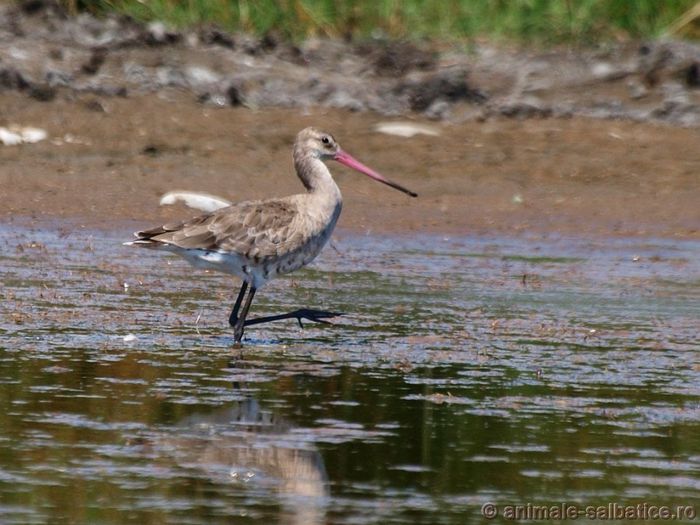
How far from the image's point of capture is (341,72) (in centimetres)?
1769

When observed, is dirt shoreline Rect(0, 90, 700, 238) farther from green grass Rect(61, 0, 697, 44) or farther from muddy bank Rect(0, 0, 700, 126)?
green grass Rect(61, 0, 697, 44)

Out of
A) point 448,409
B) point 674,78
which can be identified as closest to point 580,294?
point 448,409

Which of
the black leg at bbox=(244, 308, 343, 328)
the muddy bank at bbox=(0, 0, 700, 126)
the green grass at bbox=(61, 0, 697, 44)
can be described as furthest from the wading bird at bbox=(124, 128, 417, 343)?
the green grass at bbox=(61, 0, 697, 44)

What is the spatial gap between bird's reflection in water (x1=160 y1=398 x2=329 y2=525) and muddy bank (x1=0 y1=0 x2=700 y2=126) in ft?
32.2

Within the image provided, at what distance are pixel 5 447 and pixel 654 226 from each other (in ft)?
28.4

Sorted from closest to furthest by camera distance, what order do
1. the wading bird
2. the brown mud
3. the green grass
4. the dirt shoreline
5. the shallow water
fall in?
the shallow water < the wading bird < the dirt shoreline < the brown mud < the green grass

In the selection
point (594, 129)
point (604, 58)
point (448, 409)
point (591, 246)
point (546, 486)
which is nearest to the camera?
point (546, 486)

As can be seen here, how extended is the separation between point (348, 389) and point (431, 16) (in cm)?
1147

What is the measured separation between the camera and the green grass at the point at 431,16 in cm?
1822

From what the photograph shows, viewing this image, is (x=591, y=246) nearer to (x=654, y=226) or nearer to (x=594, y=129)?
(x=654, y=226)

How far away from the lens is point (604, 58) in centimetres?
1794

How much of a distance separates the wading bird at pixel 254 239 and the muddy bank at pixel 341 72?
277 inches

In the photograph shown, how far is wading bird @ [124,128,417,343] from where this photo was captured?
31.6 feet

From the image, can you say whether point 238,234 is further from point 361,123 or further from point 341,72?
point 341,72
